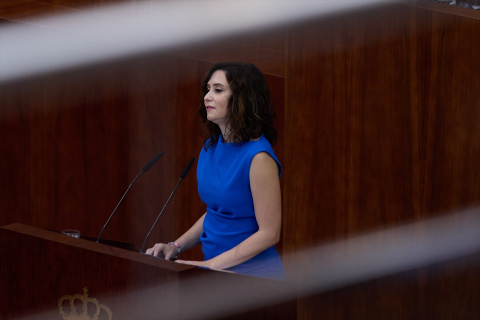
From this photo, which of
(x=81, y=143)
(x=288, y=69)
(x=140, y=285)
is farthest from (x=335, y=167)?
(x=81, y=143)

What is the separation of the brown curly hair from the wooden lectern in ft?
0.65

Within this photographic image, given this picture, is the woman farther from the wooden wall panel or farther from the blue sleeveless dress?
the wooden wall panel

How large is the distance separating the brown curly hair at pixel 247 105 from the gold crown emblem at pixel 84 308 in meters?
0.25

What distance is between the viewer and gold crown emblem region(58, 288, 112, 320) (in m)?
0.73

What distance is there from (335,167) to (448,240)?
17 centimetres

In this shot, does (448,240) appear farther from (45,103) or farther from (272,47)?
(45,103)

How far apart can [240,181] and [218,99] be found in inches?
3.7

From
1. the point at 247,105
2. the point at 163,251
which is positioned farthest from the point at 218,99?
the point at 163,251

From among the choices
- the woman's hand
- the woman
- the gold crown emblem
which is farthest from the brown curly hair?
the gold crown emblem

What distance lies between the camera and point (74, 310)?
75 cm

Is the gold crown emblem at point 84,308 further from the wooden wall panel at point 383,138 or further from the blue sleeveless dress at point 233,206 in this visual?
the wooden wall panel at point 383,138

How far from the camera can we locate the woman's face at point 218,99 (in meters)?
0.87

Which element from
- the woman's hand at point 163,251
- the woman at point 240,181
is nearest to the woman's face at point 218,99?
the woman at point 240,181

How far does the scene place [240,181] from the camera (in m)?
0.86
